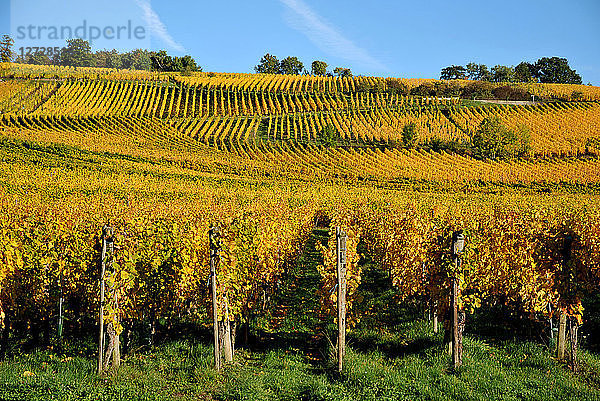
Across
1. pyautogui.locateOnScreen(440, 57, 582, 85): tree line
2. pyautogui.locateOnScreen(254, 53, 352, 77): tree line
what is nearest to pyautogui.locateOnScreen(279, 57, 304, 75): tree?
pyautogui.locateOnScreen(254, 53, 352, 77): tree line

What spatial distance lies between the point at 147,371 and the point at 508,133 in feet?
228

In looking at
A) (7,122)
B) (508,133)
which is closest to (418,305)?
(508,133)

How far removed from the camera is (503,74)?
13575 cm

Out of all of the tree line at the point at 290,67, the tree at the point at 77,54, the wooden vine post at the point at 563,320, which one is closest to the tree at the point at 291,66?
the tree line at the point at 290,67

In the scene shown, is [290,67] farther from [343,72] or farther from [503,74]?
[503,74]

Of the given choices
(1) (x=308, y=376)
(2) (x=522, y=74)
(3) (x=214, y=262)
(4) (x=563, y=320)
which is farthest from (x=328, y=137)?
(2) (x=522, y=74)

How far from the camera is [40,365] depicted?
8.38 metres

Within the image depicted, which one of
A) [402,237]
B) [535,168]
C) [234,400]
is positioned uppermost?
[535,168]

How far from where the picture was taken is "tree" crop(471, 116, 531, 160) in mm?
65188

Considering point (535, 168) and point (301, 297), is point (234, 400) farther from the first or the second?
point (535, 168)

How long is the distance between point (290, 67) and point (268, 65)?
305 inches

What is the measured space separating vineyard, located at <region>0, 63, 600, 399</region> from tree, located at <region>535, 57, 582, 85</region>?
29.2m

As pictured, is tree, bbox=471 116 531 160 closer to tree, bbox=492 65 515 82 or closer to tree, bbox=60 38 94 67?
tree, bbox=492 65 515 82

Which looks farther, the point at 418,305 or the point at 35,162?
the point at 35,162
